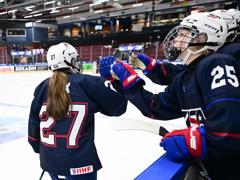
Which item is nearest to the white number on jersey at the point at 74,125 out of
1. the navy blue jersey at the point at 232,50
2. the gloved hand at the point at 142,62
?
the gloved hand at the point at 142,62

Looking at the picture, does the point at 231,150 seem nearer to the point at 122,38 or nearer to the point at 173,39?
the point at 173,39

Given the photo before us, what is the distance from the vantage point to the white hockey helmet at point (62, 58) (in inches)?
53.2

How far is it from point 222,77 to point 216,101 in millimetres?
70

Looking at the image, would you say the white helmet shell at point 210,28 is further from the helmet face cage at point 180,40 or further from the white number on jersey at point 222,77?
the white number on jersey at point 222,77

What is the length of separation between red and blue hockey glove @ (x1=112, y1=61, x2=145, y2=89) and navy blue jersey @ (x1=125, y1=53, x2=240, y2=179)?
0.15 metres

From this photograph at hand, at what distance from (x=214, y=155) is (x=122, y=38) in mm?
16710

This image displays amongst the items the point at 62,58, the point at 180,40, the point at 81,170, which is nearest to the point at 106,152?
the point at 81,170

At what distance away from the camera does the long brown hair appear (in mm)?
1241

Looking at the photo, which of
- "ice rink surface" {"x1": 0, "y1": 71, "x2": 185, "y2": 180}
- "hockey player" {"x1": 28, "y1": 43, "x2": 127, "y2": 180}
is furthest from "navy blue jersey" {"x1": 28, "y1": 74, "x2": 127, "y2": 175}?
"ice rink surface" {"x1": 0, "y1": 71, "x2": 185, "y2": 180}

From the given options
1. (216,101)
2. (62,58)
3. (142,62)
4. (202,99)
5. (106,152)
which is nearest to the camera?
(216,101)

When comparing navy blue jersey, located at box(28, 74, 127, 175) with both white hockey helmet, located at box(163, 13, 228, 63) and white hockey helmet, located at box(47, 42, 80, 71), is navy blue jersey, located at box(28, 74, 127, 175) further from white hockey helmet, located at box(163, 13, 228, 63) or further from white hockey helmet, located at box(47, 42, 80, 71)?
white hockey helmet, located at box(163, 13, 228, 63)

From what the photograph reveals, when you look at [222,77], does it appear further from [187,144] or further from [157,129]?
[157,129]

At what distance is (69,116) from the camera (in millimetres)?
1276

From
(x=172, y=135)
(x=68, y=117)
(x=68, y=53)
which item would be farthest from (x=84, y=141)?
(x=172, y=135)
